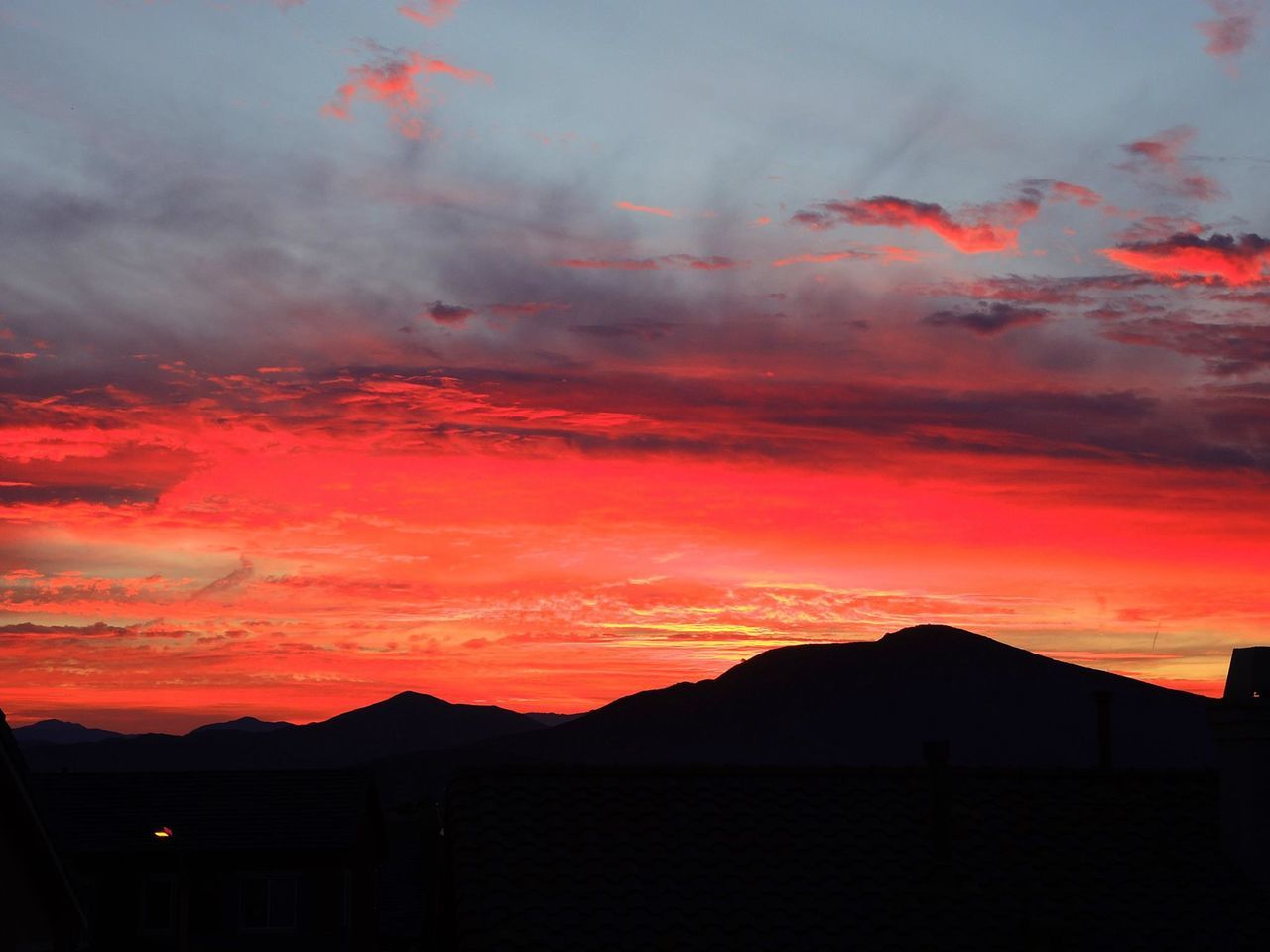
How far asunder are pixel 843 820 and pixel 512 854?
19.1 feet

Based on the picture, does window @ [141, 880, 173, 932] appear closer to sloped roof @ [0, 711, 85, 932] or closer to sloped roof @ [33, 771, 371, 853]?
sloped roof @ [33, 771, 371, 853]

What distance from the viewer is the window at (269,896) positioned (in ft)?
165

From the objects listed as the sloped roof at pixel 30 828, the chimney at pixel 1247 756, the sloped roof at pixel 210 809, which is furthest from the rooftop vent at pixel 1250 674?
the sloped roof at pixel 210 809

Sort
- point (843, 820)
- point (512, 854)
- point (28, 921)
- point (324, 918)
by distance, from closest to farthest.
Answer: point (28, 921)
point (512, 854)
point (843, 820)
point (324, 918)

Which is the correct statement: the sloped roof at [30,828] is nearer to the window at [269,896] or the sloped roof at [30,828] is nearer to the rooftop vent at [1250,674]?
the rooftop vent at [1250,674]

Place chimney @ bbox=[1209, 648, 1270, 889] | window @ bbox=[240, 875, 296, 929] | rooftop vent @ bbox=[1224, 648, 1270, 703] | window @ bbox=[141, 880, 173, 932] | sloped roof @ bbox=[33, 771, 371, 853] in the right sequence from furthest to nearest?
window @ bbox=[240, 875, 296, 929]
sloped roof @ bbox=[33, 771, 371, 853]
window @ bbox=[141, 880, 173, 932]
chimney @ bbox=[1209, 648, 1270, 889]
rooftop vent @ bbox=[1224, 648, 1270, 703]

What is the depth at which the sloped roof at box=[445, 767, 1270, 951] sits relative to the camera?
2173 cm

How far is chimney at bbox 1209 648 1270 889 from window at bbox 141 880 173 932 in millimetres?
37979

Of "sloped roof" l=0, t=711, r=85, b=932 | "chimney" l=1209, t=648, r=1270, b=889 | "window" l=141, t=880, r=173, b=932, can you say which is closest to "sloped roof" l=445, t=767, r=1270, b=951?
"chimney" l=1209, t=648, r=1270, b=889

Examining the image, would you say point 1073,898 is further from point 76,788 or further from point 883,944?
point 76,788

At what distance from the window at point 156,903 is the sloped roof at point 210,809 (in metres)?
1.44

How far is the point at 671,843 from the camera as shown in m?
23.3

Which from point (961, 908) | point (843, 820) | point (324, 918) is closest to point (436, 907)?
point (843, 820)

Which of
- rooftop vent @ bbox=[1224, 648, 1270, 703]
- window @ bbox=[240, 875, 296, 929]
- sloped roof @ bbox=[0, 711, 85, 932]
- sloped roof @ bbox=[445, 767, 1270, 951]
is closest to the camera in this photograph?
sloped roof @ bbox=[0, 711, 85, 932]
